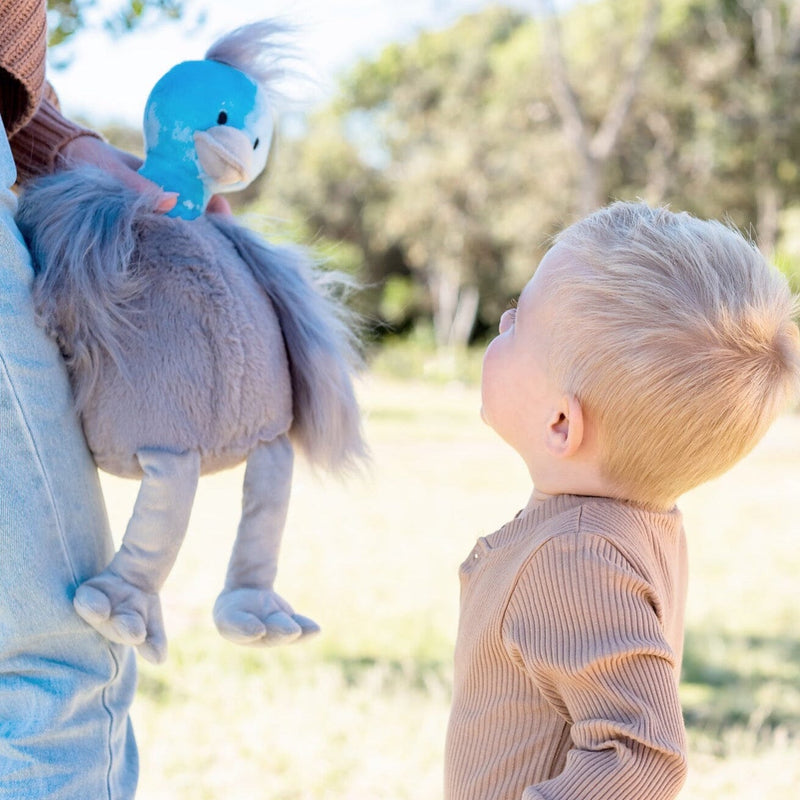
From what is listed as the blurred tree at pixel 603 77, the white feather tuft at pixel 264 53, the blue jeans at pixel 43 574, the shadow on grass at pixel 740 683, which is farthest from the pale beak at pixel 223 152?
the blurred tree at pixel 603 77

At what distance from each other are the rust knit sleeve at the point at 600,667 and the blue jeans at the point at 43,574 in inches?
18.7

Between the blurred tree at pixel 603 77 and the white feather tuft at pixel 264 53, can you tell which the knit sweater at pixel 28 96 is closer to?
the white feather tuft at pixel 264 53

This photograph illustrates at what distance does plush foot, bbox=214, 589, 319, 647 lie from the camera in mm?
1199

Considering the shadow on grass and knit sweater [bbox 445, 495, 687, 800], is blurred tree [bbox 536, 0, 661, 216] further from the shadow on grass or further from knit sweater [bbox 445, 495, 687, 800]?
knit sweater [bbox 445, 495, 687, 800]

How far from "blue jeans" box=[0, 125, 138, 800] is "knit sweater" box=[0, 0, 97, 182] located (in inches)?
4.2

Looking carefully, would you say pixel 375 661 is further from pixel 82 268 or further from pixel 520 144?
pixel 520 144

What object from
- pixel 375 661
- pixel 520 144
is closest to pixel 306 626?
pixel 375 661

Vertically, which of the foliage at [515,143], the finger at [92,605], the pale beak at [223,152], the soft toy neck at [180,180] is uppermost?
the pale beak at [223,152]

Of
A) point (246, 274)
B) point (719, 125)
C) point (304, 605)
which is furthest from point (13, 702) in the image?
point (719, 125)

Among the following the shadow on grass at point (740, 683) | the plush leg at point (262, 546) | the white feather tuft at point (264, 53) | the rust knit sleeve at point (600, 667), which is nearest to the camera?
the rust knit sleeve at point (600, 667)

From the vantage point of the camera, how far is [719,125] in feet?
59.7

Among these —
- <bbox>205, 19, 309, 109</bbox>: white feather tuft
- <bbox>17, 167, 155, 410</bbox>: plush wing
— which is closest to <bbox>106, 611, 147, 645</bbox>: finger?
<bbox>17, 167, 155, 410</bbox>: plush wing

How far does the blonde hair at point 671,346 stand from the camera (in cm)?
113

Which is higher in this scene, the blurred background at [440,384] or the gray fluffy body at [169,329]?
the gray fluffy body at [169,329]
